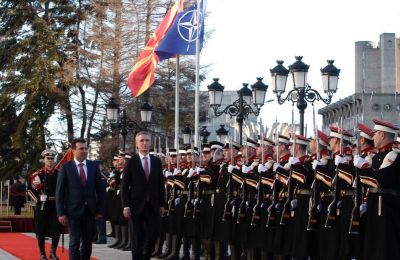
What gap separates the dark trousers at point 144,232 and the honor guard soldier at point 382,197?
3387 mm

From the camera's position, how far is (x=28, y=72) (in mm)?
48375

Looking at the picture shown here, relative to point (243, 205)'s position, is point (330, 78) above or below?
above

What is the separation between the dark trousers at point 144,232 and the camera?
13422mm

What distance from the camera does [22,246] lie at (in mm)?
21578

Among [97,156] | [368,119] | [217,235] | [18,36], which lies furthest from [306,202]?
[368,119]

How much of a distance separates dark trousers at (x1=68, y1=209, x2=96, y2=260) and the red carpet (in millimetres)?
3901

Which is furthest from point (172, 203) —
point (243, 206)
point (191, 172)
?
point (243, 206)

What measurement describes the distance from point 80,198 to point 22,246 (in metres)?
7.94

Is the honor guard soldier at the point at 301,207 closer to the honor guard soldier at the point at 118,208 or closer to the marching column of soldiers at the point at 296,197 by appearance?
the marching column of soldiers at the point at 296,197

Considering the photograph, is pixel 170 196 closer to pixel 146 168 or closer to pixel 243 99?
pixel 146 168

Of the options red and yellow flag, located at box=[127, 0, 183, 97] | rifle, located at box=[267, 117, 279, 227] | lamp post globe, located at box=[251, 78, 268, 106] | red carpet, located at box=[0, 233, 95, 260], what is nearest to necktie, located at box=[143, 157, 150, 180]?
rifle, located at box=[267, 117, 279, 227]

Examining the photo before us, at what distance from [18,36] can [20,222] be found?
2267 cm

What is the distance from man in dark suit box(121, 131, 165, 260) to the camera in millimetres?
13492

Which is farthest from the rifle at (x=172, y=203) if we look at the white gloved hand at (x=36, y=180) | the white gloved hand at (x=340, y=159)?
the white gloved hand at (x=340, y=159)
